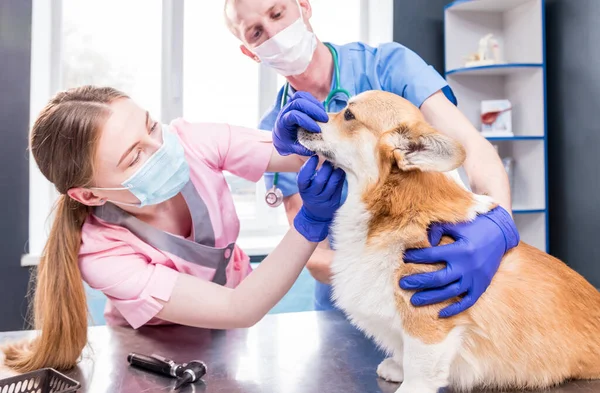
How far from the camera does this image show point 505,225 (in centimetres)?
99

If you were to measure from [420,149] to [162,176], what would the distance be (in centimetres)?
74

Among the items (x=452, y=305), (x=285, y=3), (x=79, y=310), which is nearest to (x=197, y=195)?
(x=79, y=310)

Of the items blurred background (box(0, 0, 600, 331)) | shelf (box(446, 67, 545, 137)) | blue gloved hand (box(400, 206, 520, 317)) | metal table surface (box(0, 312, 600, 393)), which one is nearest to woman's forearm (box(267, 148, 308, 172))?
metal table surface (box(0, 312, 600, 393))

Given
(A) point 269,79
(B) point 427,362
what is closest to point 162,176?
(B) point 427,362

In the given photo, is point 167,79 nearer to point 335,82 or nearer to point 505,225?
point 335,82

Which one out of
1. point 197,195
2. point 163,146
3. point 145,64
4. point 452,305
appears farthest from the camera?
point 145,64

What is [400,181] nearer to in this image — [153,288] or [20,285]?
[153,288]

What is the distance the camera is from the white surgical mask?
1.58 metres

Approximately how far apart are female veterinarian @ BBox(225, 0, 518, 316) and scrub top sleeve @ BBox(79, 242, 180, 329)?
1.50ft

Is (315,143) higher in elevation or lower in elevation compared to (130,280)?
higher

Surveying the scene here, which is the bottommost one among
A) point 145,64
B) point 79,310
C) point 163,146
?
point 79,310

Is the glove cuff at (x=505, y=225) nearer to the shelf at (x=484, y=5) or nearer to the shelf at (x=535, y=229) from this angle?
the shelf at (x=535, y=229)

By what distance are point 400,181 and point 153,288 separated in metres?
0.68

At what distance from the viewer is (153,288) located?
1220 millimetres
